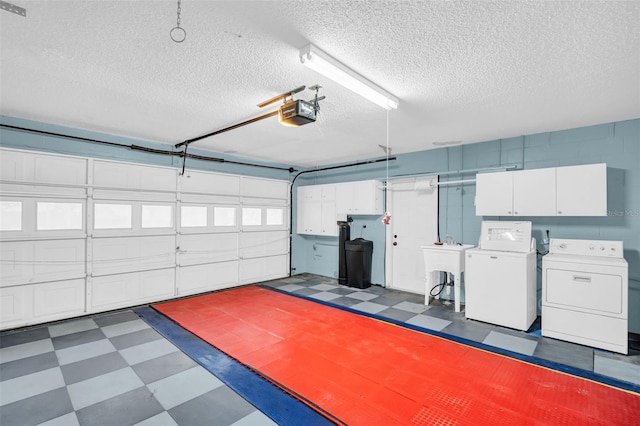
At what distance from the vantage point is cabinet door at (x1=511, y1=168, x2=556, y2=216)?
4.05 metres

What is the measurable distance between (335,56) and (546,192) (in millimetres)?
3561

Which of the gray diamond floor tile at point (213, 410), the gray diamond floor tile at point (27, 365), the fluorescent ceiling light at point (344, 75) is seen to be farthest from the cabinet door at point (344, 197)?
the gray diamond floor tile at point (27, 365)

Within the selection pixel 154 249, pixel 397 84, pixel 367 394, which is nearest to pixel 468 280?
pixel 367 394

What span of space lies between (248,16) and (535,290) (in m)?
4.97

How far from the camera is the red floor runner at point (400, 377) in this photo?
2322mm

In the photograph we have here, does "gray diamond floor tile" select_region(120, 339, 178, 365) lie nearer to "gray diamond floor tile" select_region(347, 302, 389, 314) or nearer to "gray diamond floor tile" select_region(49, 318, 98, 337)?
"gray diamond floor tile" select_region(49, 318, 98, 337)

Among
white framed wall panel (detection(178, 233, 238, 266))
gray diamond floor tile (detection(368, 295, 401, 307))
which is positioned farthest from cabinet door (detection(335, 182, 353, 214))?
white framed wall panel (detection(178, 233, 238, 266))

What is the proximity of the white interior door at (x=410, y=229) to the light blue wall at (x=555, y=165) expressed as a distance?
0.62ft

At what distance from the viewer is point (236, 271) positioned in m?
6.42

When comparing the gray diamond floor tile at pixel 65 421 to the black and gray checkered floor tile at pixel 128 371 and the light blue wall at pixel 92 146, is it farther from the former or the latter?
the light blue wall at pixel 92 146

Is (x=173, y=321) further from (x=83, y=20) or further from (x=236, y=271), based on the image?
(x=83, y=20)

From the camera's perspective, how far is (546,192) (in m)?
4.09

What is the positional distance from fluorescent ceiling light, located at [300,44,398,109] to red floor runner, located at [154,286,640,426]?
279 cm

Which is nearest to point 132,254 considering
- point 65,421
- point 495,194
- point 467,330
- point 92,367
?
point 92,367
